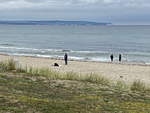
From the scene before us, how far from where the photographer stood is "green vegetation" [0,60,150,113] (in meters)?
7.52

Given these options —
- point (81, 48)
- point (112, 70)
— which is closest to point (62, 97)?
point (112, 70)

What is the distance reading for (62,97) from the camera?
29.4 feet

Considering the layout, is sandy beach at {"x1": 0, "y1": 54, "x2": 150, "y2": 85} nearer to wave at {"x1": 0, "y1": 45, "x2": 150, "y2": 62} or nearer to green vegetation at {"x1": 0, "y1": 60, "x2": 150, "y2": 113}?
wave at {"x1": 0, "y1": 45, "x2": 150, "y2": 62}

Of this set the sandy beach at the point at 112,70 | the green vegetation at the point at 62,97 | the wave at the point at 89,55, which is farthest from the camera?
the wave at the point at 89,55

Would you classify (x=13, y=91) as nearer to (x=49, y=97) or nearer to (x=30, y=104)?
(x=49, y=97)

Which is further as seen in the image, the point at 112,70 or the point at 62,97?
the point at 112,70

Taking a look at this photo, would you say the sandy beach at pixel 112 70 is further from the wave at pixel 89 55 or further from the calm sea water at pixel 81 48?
the calm sea water at pixel 81 48

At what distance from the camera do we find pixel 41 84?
10.7 meters

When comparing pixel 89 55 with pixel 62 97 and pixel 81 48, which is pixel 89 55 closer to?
pixel 81 48

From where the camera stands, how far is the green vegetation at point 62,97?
24.7 feet

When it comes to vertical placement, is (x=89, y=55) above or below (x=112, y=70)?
below

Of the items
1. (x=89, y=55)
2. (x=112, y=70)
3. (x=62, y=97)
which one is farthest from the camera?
(x=89, y=55)

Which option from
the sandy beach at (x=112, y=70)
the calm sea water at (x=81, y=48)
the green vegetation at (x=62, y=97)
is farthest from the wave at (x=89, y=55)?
the green vegetation at (x=62, y=97)

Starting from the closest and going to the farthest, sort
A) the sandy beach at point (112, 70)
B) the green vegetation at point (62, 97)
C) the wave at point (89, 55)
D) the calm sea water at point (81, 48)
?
1. the green vegetation at point (62, 97)
2. the sandy beach at point (112, 70)
3. the wave at point (89, 55)
4. the calm sea water at point (81, 48)
